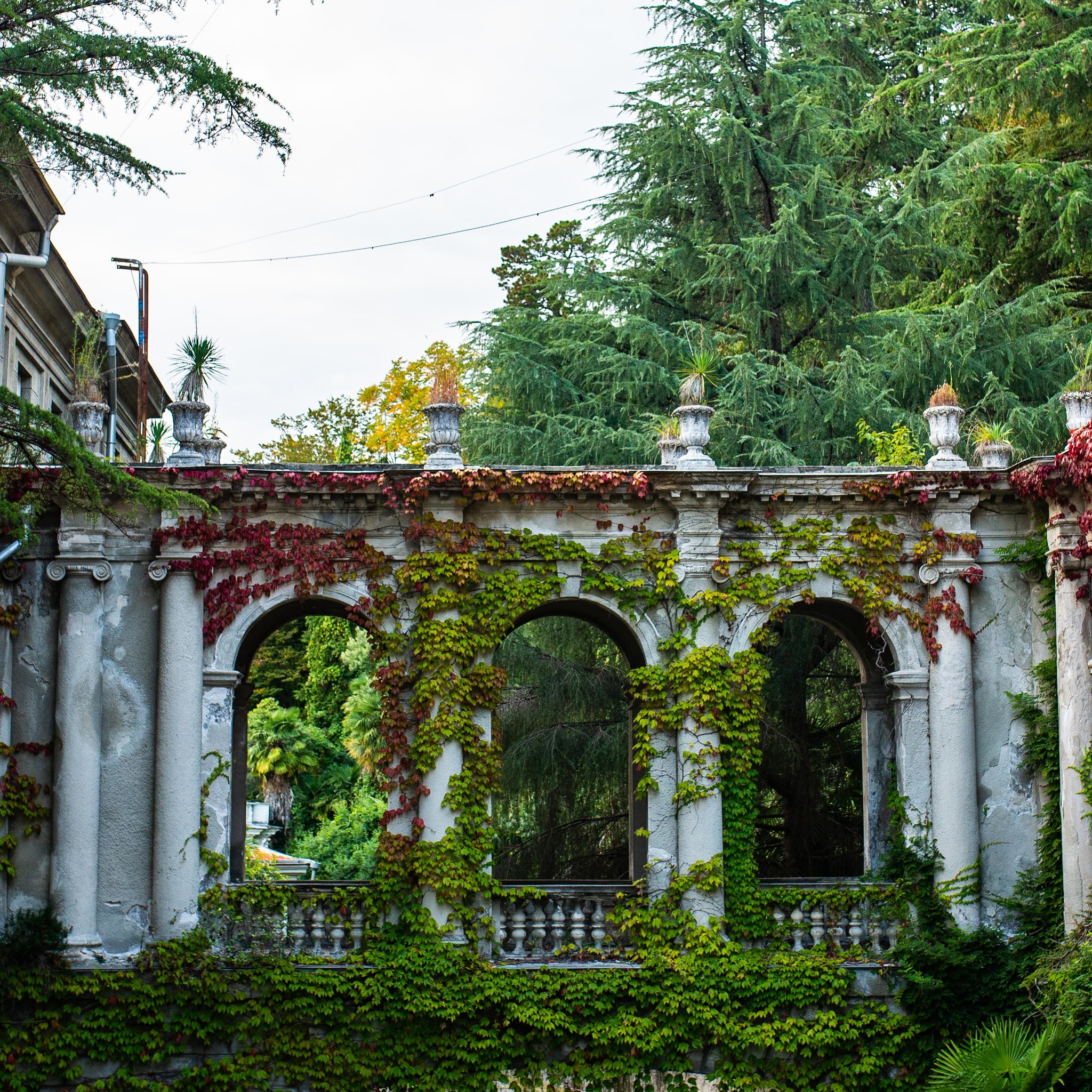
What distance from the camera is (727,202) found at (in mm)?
27078

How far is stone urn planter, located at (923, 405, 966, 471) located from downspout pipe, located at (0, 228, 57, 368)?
12.2 m

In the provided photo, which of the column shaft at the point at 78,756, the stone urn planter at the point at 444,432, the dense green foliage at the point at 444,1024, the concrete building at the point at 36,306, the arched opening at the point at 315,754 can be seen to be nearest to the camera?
the dense green foliage at the point at 444,1024

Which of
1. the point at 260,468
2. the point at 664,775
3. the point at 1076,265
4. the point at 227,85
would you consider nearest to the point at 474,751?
the point at 664,775

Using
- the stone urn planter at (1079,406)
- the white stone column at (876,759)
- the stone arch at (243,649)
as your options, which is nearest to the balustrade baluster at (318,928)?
the stone arch at (243,649)

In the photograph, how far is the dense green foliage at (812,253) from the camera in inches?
989

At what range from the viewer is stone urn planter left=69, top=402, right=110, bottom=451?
1578 cm

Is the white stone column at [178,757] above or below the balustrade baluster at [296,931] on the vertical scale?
above

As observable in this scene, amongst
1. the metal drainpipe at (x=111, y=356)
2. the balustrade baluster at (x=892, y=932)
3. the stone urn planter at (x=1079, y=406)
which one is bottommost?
the balustrade baluster at (x=892, y=932)

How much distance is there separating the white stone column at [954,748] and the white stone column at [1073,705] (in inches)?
38.5

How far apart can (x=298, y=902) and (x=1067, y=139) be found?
21.4 m

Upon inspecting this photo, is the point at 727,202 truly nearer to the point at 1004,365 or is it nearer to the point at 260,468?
the point at 1004,365

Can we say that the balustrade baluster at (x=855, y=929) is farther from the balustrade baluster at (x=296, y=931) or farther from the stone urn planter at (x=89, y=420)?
the stone urn planter at (x=89, y=420)

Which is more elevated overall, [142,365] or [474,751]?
[142,365]

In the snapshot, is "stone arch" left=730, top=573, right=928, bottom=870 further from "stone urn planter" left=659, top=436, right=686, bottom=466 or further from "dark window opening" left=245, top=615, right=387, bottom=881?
"dark window opening" left=245, top=615, right=387, bottom=881
